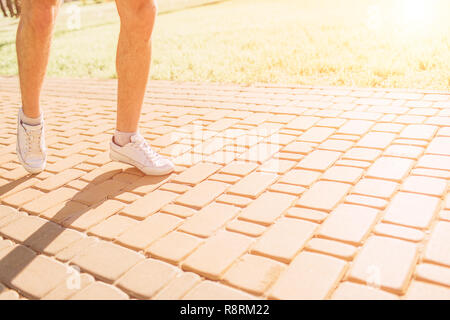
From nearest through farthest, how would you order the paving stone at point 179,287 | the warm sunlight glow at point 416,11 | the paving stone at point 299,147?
the paving stone at point 179,287, the paving stone at point 299,147, the warm sunlight glow at point 416,11

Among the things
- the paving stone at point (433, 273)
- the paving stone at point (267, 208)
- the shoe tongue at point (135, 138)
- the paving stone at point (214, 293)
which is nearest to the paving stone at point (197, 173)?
the shoe tongue at point (135, 138)

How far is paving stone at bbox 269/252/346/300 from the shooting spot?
1.44 m

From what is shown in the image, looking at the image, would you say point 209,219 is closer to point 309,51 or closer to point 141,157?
point 141,157

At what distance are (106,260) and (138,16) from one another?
1.29m

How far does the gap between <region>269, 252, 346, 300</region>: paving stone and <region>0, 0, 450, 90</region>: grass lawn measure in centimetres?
278

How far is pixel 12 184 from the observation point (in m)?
2.57

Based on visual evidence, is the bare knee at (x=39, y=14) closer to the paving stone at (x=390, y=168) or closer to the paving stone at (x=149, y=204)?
the paving stone at (x=149, y=204)

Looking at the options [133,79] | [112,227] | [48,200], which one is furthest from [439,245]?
[48,200]

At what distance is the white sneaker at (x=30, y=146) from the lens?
2512mm

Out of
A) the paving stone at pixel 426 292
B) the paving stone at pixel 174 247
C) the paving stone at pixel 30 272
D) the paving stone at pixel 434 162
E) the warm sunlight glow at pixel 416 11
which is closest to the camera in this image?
the paving stone at pixel 426 292

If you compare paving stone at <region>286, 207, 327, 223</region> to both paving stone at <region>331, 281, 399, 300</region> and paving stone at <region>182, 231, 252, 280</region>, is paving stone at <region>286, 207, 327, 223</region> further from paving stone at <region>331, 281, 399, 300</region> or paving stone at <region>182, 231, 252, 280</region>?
paving stone at <region>331, 281, 399, 300</region>

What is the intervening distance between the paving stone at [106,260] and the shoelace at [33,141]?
1.01 meters
